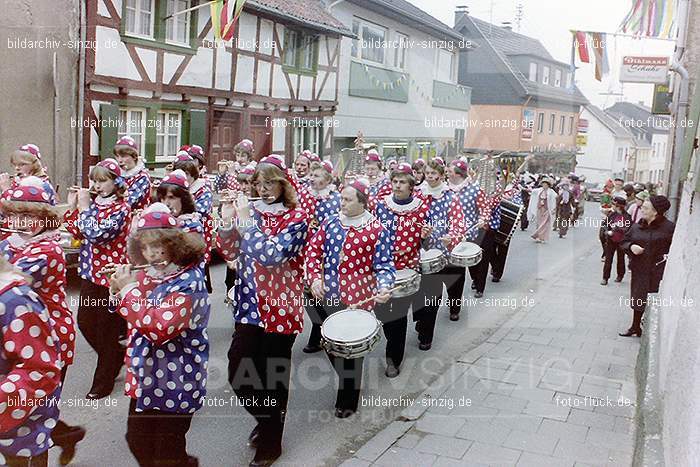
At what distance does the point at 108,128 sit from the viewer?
43.6ft

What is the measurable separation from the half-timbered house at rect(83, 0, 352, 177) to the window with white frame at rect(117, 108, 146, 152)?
0.02 meters

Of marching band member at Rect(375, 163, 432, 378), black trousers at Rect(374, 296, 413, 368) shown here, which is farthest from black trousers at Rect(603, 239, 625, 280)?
black trousers at Rect(374, 296, 413, 368)

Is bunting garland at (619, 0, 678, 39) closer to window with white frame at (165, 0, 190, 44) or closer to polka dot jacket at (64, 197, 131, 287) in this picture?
window with white frame at (165, 0, 190, 44)

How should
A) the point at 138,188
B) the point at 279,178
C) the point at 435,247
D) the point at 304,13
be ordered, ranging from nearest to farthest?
the point at 279,178 < the point at 138,188 < the point at 435,247 < the point at 304,13

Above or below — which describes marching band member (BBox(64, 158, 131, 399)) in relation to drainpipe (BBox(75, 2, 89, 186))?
below

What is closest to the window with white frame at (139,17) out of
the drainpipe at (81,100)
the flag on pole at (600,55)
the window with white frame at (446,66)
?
the drainpipe at (81,100)

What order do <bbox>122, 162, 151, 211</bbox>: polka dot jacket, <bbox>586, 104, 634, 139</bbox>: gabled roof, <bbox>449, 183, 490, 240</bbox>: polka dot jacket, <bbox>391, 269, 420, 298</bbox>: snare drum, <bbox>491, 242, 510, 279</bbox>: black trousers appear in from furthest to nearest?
<bbox>586, 104, 634, 139</bbox>: gabled roof → <bbox>491, 242, 510, 279</bbox>: black trousers → <bbox>449, 183, 490, 240</bbox>: polka dot jacket → <bbox>122, 162, 151, 211</bbox>: polka dot jacket → <bbox>391, 269, 420, 298</bbox>: snare drum

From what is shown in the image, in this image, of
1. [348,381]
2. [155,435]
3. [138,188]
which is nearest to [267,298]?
[155,435]

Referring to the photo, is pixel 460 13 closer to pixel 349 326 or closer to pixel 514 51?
pixel 514 51

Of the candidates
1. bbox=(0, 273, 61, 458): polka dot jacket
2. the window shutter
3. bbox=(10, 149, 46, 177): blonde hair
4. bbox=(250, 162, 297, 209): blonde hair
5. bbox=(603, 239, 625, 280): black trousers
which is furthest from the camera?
the window shutter

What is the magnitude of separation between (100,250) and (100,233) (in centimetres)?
27

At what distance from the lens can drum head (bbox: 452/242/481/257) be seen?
8.16m

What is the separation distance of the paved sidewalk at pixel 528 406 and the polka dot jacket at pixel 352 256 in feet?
3.71

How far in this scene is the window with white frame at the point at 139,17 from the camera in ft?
44.7
